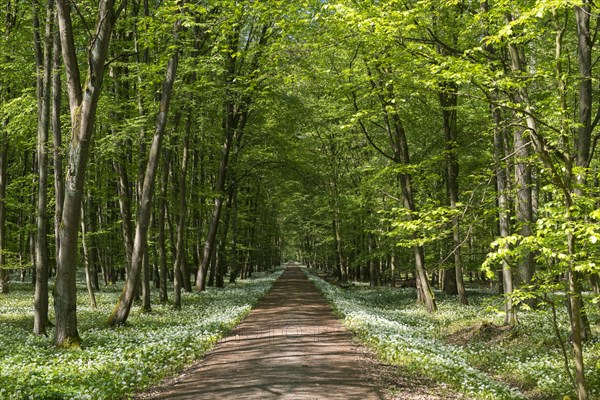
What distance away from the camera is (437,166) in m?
19.9

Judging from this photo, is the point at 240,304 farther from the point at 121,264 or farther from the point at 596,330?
the point at 121,264

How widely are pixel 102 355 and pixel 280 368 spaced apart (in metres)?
3.83

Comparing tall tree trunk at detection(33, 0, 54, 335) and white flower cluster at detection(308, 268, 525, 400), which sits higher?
tall tree trunk at detection(33, 0, 54, 335)

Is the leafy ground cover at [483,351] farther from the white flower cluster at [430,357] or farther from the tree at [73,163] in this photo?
the tree at [73,163]

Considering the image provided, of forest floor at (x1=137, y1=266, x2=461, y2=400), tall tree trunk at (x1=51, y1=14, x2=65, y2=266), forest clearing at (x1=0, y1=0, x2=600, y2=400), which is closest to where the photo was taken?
forest floor at (x1=137, y1=266, x2=461, y2=400)

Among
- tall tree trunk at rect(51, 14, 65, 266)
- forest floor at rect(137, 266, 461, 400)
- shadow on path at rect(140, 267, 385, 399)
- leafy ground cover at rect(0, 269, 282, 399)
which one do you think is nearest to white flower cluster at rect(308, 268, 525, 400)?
forest floor at rect(137, 266, 461, 400)

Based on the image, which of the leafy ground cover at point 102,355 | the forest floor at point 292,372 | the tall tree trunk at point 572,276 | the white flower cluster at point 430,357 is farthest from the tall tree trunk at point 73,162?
the tall tree trunk at point 572,276

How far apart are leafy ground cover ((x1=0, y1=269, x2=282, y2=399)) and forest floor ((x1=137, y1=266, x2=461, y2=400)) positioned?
1.62 feet

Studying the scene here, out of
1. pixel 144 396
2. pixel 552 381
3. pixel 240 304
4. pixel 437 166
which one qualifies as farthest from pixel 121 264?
pixel 552 381

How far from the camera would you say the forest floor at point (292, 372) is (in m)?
8.20

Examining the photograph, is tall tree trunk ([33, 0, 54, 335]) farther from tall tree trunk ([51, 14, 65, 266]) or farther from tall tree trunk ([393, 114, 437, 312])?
tall tree trunk ([393, 114, 437, 312])

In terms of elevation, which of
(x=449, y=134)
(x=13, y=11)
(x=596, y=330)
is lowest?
(x=596, y=330)

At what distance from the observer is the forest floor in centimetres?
820

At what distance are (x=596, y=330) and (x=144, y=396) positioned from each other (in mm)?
14197
